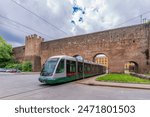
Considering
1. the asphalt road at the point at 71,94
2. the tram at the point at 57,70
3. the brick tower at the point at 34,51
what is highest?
the brick tower at the point at 34,51

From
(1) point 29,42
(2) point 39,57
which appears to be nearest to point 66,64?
(2) point 39,57

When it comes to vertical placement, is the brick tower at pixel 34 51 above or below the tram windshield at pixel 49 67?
above

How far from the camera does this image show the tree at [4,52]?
48213mm

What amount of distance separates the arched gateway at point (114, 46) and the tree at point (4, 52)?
13.0 metres

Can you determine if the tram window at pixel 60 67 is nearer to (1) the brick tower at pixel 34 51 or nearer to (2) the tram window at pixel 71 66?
(2) the tram window at pixel 71 66

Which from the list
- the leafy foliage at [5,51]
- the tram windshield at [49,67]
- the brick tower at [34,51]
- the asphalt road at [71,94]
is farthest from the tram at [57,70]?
the leafy foliage at [5,51]

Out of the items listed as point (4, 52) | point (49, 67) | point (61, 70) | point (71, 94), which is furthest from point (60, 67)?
point (4, 52)

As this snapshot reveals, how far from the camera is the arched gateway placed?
2756 centimetres

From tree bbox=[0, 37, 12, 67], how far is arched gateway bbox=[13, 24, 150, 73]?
13.0 m

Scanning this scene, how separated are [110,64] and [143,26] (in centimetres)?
1038

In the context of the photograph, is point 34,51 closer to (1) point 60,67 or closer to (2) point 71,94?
(1) point 60,67

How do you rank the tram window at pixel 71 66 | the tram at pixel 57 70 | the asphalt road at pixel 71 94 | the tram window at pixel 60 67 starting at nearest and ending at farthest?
the asphalt road at pixel 71 94, the tram at pixel 57 70, the tram window at pixel 60 67, the tram window at pixel 71 66

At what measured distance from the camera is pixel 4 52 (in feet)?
159

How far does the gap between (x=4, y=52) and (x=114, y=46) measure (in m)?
38.4
